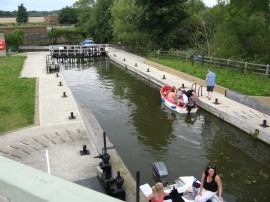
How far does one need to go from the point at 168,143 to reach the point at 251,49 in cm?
1785

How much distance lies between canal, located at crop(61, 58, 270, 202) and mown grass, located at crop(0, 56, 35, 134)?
343 cm

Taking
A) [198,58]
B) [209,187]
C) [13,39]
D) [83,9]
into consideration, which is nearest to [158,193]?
[209,187]

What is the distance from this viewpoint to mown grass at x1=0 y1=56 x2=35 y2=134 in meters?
14.1

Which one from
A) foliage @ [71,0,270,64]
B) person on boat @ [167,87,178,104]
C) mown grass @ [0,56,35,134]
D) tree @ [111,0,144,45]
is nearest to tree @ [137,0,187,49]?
foliage @ [71,0,270,64]

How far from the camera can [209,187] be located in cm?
795

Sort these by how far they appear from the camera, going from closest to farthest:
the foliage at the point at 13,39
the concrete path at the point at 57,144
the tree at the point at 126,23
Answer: the concrete path at the point at 57,144
the tree at the point at 126,23
the foliage at the point at 13,39

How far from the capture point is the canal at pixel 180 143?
1037 cm

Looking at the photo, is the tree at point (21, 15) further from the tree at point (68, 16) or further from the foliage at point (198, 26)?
the foliage at point (198, 26)

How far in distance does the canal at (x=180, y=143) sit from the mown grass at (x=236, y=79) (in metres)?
3.90

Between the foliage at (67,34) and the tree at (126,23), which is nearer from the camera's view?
the tree at (126,23)

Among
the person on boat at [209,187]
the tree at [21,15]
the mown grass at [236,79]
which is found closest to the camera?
the person on boat at [209,187]

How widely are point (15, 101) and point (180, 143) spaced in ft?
33.9

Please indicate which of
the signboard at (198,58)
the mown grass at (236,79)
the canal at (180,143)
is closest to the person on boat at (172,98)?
the canal at (180,143)

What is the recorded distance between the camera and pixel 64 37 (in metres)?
76.9
